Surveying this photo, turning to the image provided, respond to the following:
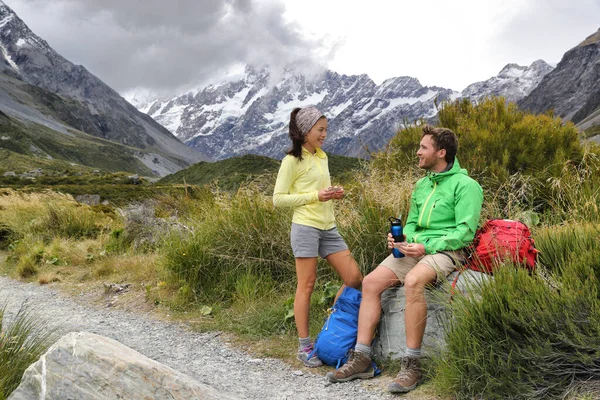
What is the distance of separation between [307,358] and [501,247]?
1794 millimetres

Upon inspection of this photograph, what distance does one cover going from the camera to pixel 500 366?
2.71m

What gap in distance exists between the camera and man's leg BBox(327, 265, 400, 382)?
3.56 m

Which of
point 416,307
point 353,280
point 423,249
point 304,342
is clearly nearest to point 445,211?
point 423,249

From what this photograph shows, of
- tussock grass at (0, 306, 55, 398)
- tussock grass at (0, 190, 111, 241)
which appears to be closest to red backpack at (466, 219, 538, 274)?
tussock grass at (0, 306, 55, 398)

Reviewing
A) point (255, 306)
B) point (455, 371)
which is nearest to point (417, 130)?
point (255, 306)

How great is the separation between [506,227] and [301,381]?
1.92 m

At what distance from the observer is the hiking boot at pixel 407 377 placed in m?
3.21

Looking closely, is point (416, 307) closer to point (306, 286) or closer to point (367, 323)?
point (367, 323)

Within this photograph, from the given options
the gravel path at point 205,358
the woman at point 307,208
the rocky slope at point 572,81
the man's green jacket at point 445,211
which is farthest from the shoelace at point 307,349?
the rocky slope at point 572,81

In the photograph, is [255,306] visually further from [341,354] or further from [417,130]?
[417,130]

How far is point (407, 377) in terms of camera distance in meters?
3.24

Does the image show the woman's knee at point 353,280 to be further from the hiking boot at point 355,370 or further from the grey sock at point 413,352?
the grey sock at point 413,352

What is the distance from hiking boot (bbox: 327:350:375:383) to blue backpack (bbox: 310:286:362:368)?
0.21 m

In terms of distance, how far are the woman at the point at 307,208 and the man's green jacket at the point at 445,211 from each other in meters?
0.64
